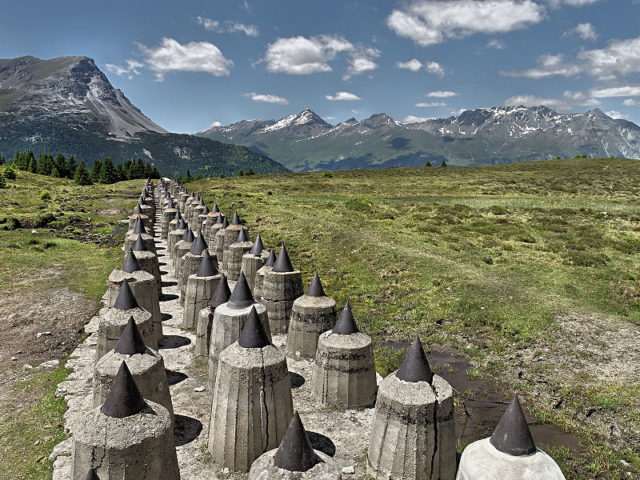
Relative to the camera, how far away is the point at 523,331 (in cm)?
1457

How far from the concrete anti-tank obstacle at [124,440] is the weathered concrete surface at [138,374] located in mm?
1637

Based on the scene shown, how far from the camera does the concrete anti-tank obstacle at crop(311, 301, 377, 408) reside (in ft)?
31.7

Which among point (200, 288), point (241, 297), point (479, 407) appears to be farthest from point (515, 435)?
point (200, 288)

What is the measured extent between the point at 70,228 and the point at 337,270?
27222 mm

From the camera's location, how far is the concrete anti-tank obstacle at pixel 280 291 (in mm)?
13883

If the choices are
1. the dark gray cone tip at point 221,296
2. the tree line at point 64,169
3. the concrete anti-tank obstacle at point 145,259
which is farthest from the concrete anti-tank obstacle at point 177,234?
the tree line at point 64,169

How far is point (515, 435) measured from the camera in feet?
17.4

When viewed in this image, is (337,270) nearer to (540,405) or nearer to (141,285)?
(141,285)

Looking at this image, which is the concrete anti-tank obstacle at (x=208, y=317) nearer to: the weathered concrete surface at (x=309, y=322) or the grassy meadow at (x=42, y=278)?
the weathered concrete surface at (x=309, y=322)

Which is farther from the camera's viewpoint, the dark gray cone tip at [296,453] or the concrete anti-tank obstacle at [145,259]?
the concrete anti-tank obstacle at [145,259]

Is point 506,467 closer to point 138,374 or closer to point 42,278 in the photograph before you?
point 138,374

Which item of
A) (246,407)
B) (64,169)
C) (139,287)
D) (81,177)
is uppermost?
(64,169)

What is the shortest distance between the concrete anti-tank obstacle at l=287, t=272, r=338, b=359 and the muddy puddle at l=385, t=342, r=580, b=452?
3.60 meters

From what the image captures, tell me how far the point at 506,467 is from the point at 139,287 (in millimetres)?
11493
